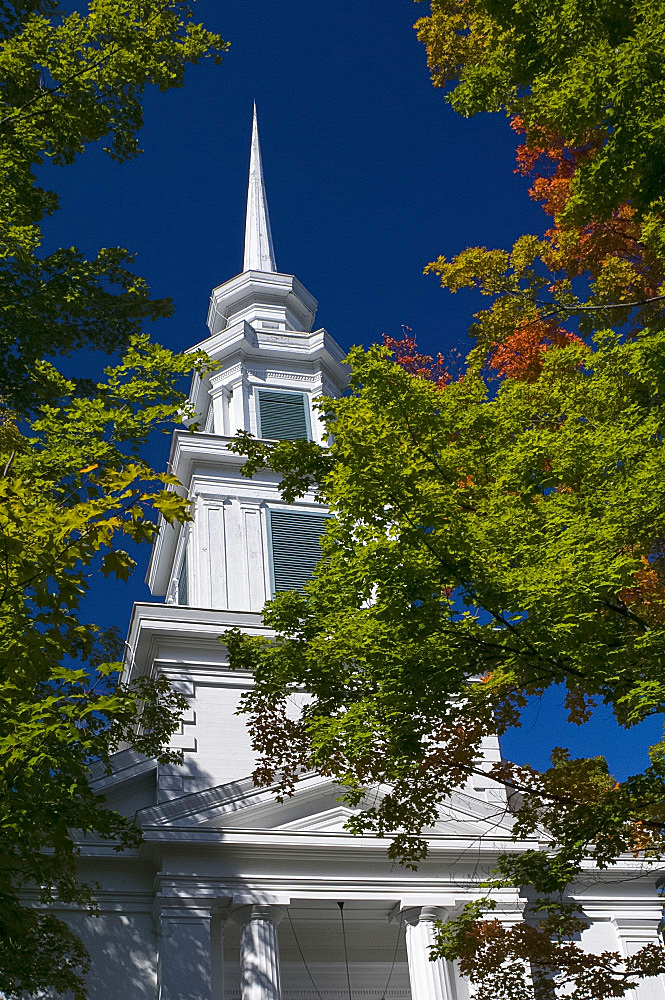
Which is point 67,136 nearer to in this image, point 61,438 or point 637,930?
point 61,438

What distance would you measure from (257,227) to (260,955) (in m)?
23.0

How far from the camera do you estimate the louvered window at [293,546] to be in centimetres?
2142

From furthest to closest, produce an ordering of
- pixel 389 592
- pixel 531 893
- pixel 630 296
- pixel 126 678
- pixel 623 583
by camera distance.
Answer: pixel 126 678 → pixel 531 893 → pixel 630 296 → pixel 389 592 → pixel 623 583

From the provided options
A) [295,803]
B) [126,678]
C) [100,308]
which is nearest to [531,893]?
[295,803]

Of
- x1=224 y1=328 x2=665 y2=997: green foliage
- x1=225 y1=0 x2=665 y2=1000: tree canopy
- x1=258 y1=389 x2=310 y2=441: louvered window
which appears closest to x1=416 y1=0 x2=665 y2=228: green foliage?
x1=225 y1=0 x2=665 y2=1000: tree canopy

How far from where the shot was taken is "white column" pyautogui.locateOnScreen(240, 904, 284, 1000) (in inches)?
597

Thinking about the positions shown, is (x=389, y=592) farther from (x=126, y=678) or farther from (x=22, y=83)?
(x=126, y=678)

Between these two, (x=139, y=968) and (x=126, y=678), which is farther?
(x=126, y=678)

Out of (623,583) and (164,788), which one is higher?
(164,788)

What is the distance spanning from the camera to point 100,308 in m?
11.0

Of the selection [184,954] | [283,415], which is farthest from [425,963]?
[283,415]

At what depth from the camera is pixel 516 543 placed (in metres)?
8.60

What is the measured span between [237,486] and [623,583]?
1503cm

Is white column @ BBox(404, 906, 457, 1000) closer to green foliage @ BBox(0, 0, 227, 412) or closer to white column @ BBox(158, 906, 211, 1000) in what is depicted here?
white column @ BBox(158, 906, 211, 1000)
